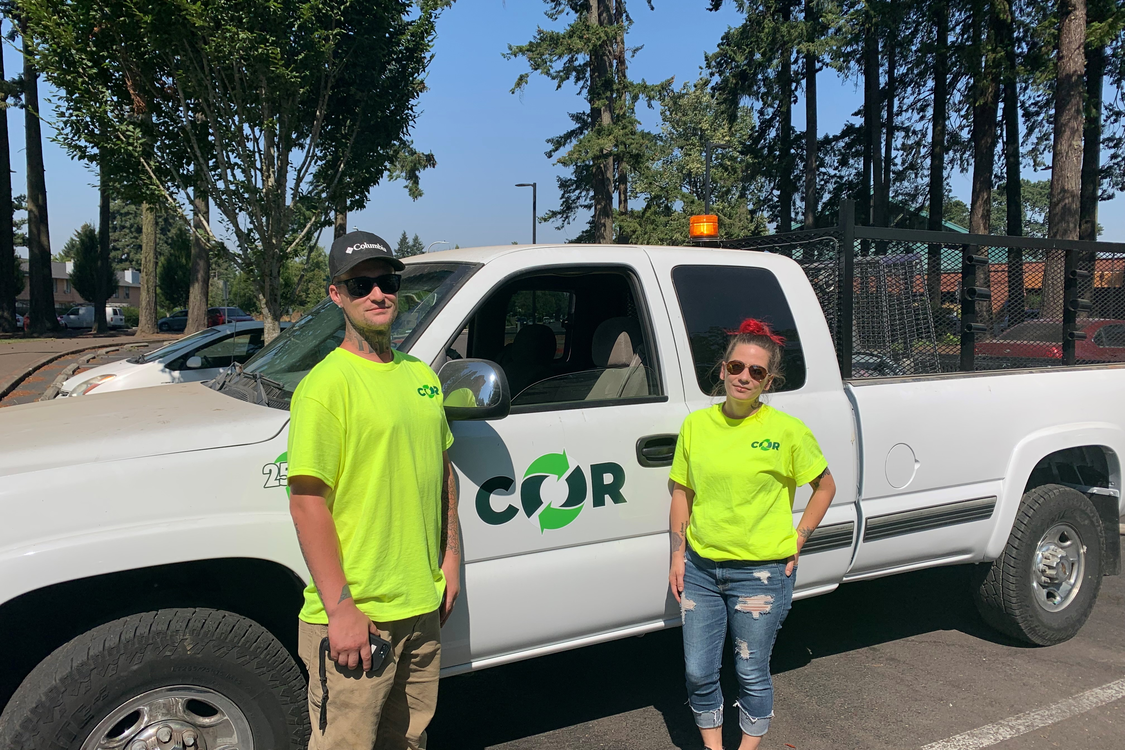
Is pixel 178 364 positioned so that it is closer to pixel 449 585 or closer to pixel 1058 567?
pixel 449 585

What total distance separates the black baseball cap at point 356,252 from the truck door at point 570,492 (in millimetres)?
570

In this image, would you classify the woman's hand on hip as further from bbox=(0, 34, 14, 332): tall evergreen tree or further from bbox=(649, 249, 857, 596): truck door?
bbox=(0, 34, 14, 332): tall evergreen tree

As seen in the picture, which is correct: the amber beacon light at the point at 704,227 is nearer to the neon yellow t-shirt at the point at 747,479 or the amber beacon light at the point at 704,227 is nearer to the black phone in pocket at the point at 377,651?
the neon yellow t-shirt at the point at 747,479

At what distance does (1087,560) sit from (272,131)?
925cm

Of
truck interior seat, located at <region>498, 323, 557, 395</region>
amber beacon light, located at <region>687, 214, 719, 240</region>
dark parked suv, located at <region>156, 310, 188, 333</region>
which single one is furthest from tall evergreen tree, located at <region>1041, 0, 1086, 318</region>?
dark parked suv, located at <region>156, 310, 188, 333</region>

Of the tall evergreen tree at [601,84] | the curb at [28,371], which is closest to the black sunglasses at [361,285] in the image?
the curb at [28,371]

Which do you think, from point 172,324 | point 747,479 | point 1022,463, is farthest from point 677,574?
point 172,324

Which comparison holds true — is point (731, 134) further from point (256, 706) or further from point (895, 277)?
point (256, 706)

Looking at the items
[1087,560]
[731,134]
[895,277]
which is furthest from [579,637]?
[731,134]

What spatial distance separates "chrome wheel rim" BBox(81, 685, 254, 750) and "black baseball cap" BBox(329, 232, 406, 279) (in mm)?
1275

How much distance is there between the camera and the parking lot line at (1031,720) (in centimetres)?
335

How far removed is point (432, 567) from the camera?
2.30 m

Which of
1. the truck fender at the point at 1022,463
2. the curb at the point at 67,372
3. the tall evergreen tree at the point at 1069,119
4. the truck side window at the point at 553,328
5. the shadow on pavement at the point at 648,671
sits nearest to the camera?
the shadow on pavement at the point at 648,671

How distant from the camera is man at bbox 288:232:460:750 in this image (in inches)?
80.1
